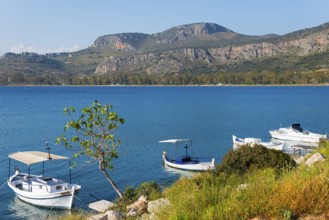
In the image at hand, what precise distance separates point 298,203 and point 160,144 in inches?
1716

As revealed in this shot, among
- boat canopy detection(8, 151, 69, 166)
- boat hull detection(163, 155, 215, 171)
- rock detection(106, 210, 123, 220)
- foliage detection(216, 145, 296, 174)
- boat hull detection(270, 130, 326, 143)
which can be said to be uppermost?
rock detection(106, 210, 123, 220)

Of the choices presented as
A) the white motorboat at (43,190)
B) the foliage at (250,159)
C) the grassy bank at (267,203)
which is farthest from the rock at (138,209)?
the white motorboat at (43,190)

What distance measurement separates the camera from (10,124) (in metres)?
73.6

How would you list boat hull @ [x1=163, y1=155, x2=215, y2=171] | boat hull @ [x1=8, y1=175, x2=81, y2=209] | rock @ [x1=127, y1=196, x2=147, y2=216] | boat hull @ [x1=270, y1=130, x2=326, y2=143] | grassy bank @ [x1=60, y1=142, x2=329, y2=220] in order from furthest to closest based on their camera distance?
boat hull @ [x1=270, y1=130, x2=326, y2=143] < boat hull @ [x1=163, y1=155, x2=215, y2=171] < boat hull @ [x1=8, y1=175, x2=81, y2=209] < rock @ [x1=127, y1=196, x2=147, y2=216] < grassy bank @ [x1=60, y1=142, x2=329, y2=220]

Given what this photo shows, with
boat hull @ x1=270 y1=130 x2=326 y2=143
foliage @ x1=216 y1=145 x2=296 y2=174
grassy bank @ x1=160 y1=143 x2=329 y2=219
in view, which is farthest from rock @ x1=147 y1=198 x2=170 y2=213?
boat hull @ x1=270 y1=130 x2=326 y2=143

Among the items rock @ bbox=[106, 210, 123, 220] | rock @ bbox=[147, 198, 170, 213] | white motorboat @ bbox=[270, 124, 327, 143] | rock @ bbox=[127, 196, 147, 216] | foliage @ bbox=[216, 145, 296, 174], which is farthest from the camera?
white motorboat @ bbox=[270, 124, 327, 143]

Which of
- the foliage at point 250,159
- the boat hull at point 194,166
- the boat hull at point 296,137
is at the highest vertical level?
the foliage at point 250,159

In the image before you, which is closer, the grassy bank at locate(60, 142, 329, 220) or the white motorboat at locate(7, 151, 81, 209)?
the grassy bank at locate(60, 142, 329, 220)

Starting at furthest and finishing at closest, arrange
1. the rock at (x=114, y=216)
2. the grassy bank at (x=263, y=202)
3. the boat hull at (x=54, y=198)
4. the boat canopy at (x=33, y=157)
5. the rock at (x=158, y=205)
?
the boat canopy at (x=33, y=157) → the boat hull at (x=54, y=198) → the rock at (x=114, y=216) → the rock at (x=158, y=205) → the grassy bank at (x=263, y=202)

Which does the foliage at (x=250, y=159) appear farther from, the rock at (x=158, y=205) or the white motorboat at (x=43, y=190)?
the white motorboat at (x=43, y=190)

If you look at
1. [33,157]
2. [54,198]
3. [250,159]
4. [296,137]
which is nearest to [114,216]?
[250,159]

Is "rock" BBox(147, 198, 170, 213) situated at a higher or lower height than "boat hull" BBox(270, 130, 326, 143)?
higher

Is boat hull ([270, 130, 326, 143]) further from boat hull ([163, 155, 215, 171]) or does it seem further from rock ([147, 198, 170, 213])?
rock ([147, 198, 170, 213])

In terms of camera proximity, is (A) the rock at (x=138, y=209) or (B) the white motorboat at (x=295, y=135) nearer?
(A) the rock at (x=138, y=209)
